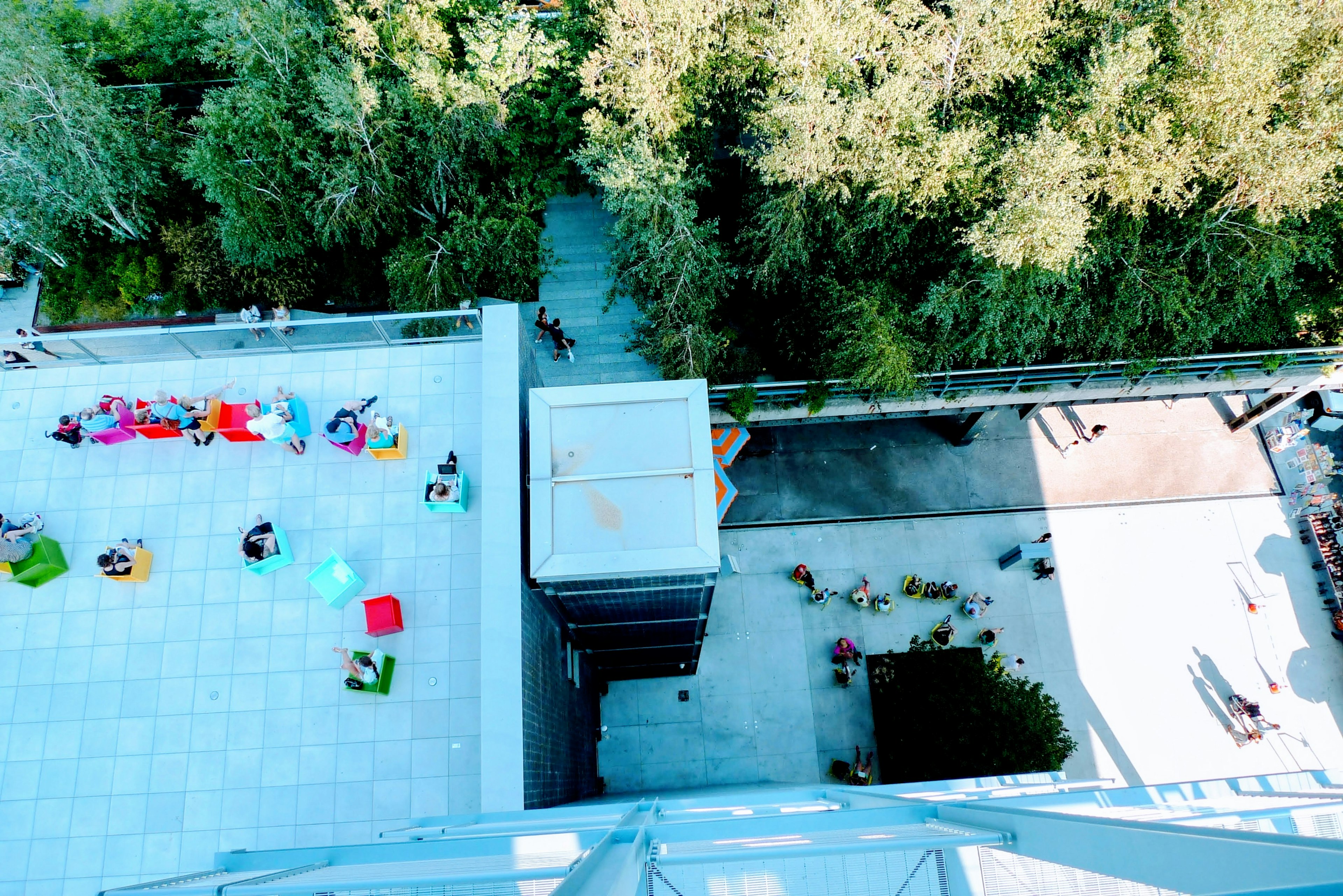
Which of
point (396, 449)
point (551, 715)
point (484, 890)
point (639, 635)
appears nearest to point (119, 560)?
point (396, 449)

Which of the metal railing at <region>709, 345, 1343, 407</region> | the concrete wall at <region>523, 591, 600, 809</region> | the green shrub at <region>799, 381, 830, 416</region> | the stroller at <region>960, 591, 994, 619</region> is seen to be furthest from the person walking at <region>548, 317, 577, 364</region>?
the stroller at <region>960, 591, 994, 619</region>

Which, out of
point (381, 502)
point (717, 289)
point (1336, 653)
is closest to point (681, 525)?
point (381, 502)

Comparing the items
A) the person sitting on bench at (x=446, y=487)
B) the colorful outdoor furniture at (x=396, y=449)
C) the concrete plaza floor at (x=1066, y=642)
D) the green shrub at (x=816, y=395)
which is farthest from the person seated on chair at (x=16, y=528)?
the green shrub at (x=816, y=395)

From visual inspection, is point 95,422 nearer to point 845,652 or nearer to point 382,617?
point 382,617

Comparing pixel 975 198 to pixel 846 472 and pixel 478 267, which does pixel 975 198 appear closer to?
pixel 846 472

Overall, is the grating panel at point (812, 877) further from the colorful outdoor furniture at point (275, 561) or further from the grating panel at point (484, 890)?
the colorful outdoor furniture at point (275, 561)

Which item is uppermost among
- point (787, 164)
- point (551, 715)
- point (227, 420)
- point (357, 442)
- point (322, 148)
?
point (322, 148)
